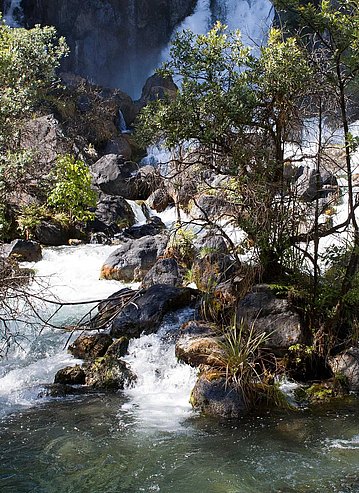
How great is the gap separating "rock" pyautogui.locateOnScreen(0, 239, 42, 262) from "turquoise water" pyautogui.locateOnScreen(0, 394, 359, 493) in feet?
26.2

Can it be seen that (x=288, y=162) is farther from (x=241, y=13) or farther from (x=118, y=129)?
(x=241, y=13)

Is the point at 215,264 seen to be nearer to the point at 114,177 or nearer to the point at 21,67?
the point at 21,67

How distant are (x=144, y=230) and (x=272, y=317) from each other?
9.94 meters

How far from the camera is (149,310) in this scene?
9.45m

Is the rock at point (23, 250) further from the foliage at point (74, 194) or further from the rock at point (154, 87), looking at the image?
the rock at point (154, 87)

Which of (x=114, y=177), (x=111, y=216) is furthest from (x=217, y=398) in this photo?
(x=114, y=177)

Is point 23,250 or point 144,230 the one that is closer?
point 23,250

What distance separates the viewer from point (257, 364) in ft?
24.4

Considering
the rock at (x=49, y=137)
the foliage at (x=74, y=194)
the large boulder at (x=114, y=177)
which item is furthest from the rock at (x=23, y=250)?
the large boulder at (x=114, y=177)

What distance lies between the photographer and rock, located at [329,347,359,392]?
739 cm

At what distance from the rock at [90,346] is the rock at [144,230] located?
8.26 m

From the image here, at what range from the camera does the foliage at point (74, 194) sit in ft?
53.4

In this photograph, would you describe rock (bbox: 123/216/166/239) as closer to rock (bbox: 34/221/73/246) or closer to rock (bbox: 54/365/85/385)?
rock (bbox: 34/221/73/246)

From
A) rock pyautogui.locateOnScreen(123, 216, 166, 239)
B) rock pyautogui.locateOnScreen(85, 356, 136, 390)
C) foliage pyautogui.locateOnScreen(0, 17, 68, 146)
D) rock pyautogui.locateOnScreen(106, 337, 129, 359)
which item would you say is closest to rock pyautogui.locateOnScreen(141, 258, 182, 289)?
rock pyautogui.locateOnScreen(106, 337, 129, 359)
